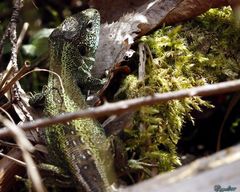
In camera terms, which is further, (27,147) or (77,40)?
(77,40)

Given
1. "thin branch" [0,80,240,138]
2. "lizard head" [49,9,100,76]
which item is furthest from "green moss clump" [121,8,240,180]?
"thin branch" [0,80,240,138]

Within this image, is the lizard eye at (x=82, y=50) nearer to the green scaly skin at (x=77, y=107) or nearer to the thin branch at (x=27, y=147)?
the green scaly skin at (x=77, y=107)

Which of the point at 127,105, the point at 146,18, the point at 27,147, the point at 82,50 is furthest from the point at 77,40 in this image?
the point at 27,147

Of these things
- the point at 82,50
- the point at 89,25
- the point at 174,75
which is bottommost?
the point at 174,75

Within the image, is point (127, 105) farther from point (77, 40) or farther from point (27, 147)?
point (77, 40)

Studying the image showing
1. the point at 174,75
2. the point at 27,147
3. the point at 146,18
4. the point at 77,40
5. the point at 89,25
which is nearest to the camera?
the point at 27,147

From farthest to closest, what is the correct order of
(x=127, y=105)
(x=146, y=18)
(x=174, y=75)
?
(x=146, y=18) → (x=174, y=75) → (x=127, y=105)

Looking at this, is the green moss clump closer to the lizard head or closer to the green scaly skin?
the green scaly skin
